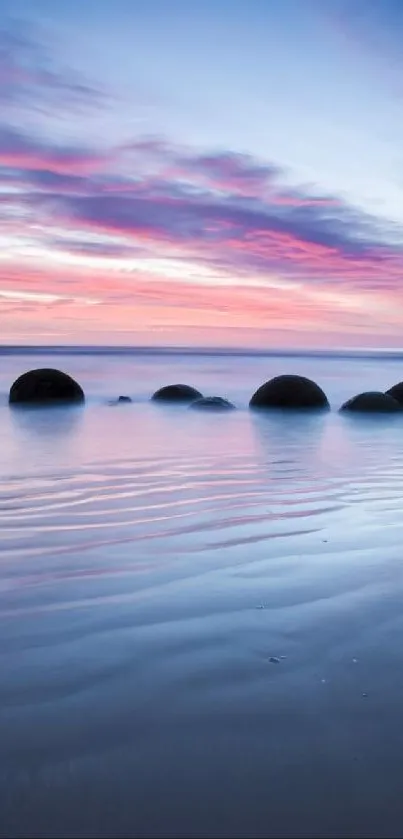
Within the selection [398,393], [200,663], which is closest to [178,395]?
[398,393]

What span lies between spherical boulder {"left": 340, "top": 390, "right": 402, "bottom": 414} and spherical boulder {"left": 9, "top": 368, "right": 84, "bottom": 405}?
6.26 meters

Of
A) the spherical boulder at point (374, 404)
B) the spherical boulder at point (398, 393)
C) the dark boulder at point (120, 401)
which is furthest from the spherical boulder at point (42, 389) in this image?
the spherical boulder at point (398, 393)

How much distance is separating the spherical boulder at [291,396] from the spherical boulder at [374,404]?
65 cm

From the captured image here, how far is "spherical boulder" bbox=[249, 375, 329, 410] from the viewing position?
16953mm

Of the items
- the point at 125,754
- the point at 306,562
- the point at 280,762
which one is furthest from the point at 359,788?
the point at 306,562

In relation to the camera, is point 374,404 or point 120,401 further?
point 120,401

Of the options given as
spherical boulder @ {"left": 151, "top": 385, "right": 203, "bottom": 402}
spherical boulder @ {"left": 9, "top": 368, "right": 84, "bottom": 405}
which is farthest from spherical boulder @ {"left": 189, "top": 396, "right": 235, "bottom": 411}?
spherical boulder @ {"left": 9, "top": 368, "right": 84, "bottom": 405}

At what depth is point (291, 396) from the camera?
1703 cm

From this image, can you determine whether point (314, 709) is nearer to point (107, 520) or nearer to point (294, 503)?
point (107, 520)

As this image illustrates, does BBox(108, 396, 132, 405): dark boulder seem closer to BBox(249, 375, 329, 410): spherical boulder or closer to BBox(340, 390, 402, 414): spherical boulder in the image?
BBox(249, 375, 329, 410): spherical boulder

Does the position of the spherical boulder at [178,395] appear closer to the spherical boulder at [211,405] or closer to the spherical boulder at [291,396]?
the spherical boulder at [211,405]

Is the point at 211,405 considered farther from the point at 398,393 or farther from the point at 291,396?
the point at 398,393

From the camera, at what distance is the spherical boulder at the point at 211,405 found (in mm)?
17236

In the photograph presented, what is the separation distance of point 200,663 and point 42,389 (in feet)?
49.6
